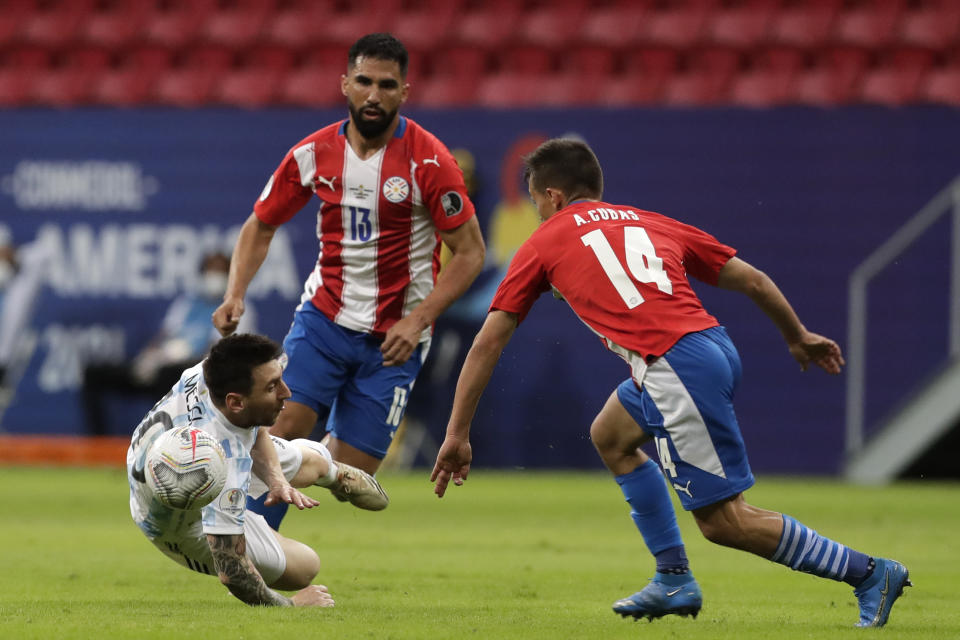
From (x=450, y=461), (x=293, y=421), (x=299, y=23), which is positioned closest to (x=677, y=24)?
(x=299, y=23)

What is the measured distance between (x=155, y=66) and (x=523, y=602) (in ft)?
35.8

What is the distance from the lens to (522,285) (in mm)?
5352

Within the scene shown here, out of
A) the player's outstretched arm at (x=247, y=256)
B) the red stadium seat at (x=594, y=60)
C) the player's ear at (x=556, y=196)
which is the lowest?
the player's outstretched arm at (x=247, y=256)

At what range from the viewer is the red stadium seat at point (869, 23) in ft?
47.4

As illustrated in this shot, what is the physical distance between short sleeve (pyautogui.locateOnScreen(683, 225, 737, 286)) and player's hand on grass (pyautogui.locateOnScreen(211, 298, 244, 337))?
184cm

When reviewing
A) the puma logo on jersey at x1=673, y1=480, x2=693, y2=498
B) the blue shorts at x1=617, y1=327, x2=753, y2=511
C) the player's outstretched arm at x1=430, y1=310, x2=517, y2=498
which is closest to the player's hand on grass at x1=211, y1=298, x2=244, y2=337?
the player's outstretched arm at x1=430, y1=310, x2=517, y2=498

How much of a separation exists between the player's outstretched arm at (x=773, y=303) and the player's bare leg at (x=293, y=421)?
1901 millimetres

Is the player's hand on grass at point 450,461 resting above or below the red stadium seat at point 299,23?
below

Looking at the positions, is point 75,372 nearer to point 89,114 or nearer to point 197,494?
point 89,114

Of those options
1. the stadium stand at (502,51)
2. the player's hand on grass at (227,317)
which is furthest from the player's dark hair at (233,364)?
the stadium stand at (502,51)

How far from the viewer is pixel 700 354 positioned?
5234mm

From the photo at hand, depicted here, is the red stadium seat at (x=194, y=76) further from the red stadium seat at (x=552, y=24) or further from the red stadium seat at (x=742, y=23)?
the red stadium seat at (x=742, y=23)

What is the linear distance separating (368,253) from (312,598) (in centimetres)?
161

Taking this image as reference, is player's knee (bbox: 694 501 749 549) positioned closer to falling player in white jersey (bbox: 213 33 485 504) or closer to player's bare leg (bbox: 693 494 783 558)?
player's bare leg (bbox: 693 494 783 558)
